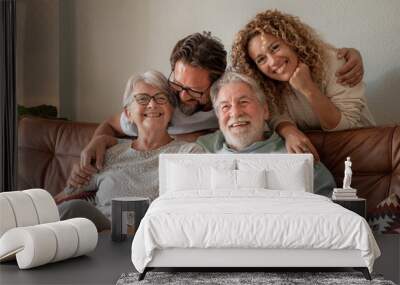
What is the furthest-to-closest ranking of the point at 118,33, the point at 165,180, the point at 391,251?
the point at 118,33 < the point at 165,180 < the point at 391,251

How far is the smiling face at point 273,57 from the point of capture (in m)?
5.74

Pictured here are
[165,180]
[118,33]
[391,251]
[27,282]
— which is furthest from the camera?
[118,33]

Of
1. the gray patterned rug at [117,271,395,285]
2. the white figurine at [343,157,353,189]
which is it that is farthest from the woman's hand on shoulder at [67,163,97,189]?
the white figurine at [343,157,353,189]

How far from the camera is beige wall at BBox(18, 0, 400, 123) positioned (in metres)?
5.86

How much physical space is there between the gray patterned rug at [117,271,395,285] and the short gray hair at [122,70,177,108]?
6.68 ft

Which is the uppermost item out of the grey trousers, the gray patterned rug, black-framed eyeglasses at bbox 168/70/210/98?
black-framed eyeglasses at bbox 168/70/210/98

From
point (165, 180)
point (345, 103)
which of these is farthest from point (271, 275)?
point (345, 103)

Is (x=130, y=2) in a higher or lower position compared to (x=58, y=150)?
higher

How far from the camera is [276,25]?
228 inches

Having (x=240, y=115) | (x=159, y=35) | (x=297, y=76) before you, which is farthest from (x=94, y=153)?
(x=297, y=76)

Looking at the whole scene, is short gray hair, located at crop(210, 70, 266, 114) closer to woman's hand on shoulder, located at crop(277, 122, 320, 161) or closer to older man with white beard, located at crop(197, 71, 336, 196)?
older man with white beard, located at crop(197, 71, 336, 196)

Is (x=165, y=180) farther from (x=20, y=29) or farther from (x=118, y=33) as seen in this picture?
(x=20, y=29)

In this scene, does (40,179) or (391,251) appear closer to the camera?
(391,251)

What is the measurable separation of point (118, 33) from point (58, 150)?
1.16 m
